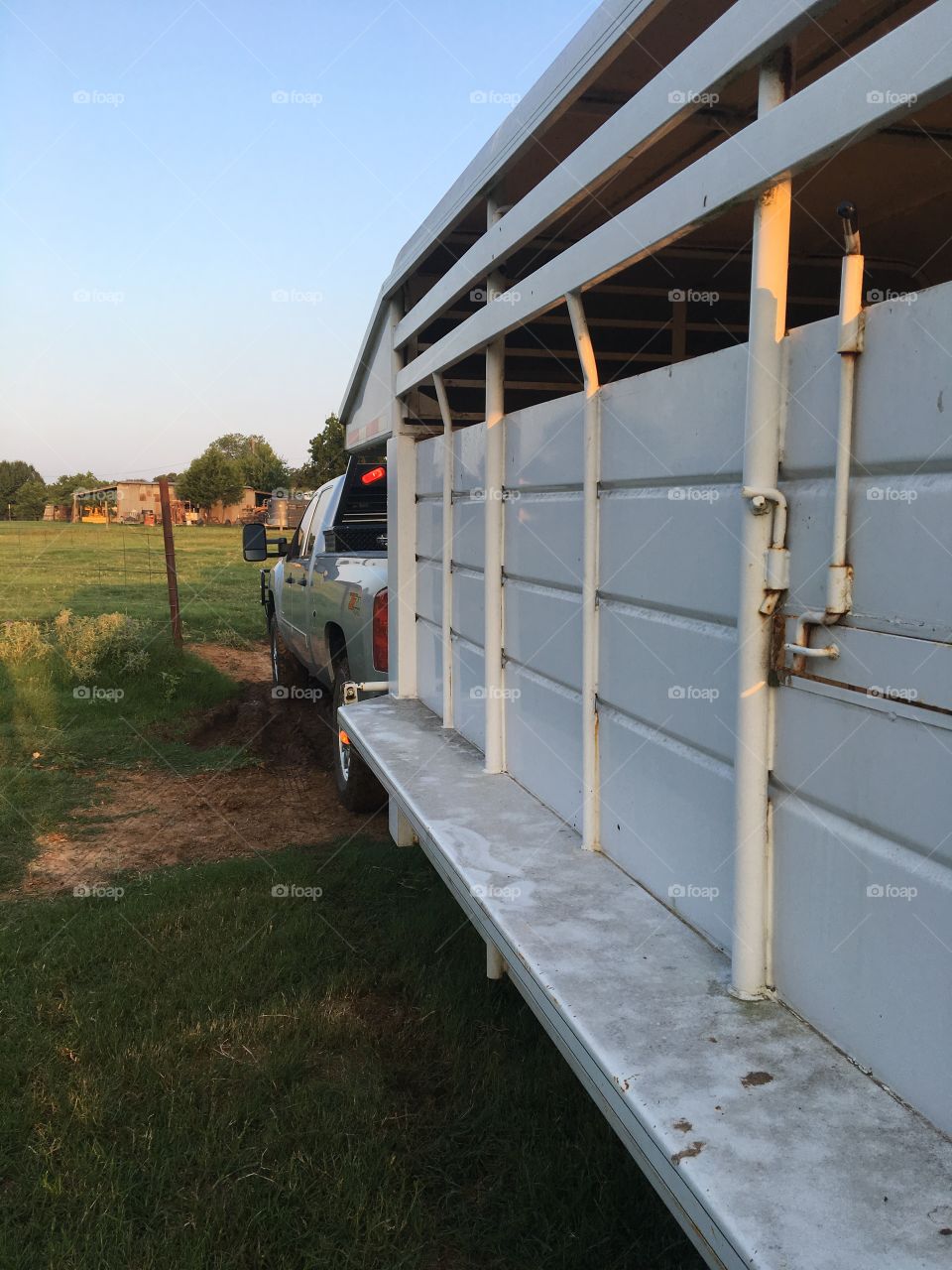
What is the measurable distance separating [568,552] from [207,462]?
79.8m

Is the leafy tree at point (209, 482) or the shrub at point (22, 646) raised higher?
the leafy tree at point (209, 482)

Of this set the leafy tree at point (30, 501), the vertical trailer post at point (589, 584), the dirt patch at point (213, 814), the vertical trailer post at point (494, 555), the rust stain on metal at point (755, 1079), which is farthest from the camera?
the leafy tree at point (30, 501)

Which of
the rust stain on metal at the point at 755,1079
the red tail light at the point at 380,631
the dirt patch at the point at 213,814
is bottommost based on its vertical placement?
the dirt patch at the point at 213,814

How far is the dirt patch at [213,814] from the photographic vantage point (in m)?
5.74

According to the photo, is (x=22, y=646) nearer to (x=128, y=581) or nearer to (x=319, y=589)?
(x=319, y=589)

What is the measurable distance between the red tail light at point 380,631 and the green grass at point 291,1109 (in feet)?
6.98

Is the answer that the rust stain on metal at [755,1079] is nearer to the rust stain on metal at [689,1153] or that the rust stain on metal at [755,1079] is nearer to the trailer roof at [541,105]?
the rust stain on metal at [689,1153]

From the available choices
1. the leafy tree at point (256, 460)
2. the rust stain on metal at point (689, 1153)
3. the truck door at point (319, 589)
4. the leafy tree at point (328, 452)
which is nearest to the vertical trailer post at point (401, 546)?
the truck door at point (319, 589)

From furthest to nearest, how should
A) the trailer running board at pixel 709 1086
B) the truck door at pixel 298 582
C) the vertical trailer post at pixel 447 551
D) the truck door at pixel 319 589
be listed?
the truck door at pixel 298 582 → the truck door at pixel 319 589 → the vertical trailer post at pixel 447 551 → the trailer running board at pixel 709 1086

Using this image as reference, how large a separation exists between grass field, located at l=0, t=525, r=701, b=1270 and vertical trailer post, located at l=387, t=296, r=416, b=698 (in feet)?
3.63

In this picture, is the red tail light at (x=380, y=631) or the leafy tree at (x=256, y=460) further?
the leafy tree at (x=256, y=460)

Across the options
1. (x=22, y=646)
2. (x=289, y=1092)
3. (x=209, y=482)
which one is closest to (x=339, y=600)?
(x=289, y=1092)

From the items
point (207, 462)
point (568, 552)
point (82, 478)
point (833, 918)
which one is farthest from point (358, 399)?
point (82, 478)

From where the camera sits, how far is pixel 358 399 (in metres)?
6.59
